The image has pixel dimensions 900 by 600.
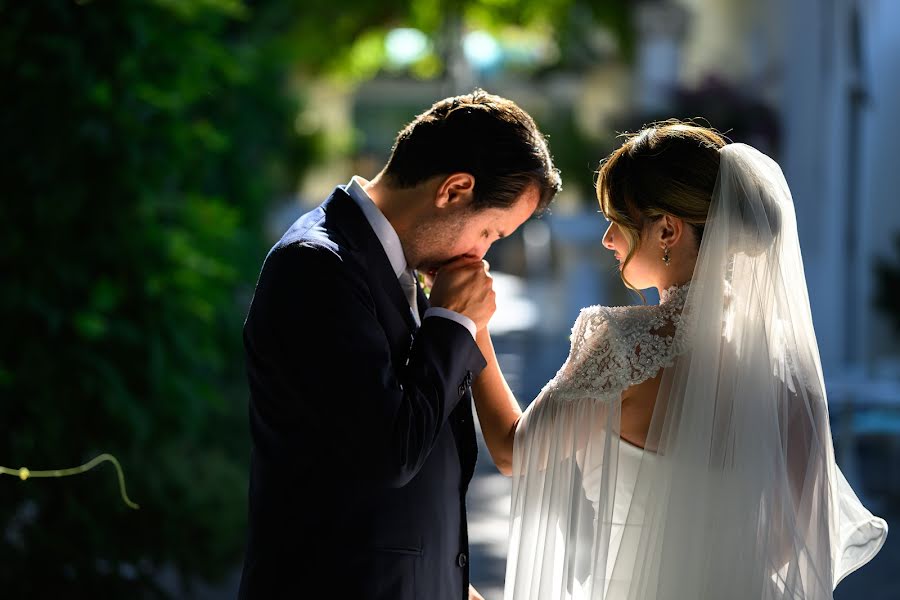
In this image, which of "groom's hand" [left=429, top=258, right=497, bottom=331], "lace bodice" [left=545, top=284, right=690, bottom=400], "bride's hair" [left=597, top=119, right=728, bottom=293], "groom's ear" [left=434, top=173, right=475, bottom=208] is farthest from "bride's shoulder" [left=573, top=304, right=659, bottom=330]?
"groom's ear" [left=434, top=173, right=475, bottom=208]

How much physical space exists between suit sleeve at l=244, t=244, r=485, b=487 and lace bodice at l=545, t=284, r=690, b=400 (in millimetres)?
242

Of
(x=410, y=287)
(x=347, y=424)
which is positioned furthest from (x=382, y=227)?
(x=347, y=424)

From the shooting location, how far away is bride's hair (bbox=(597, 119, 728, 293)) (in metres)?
2.21

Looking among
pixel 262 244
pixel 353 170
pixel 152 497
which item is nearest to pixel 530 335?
pixel 353 170

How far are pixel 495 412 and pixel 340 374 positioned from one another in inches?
21.2

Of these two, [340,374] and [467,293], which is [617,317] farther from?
[340,374]

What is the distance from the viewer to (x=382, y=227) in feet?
7.29

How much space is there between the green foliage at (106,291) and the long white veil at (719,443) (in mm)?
2688

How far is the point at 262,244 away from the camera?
873cm

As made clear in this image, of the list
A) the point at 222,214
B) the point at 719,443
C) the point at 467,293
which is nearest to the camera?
the point at 467,293

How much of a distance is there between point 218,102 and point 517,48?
1604cm

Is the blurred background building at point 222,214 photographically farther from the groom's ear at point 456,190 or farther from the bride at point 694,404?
the groom's ear at point 456,190

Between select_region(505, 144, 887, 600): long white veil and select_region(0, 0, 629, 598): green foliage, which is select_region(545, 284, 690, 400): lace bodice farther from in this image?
select_region(0, 0, 629, 598): green foliage

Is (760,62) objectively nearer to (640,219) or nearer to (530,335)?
(530,335)
